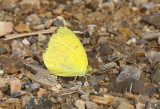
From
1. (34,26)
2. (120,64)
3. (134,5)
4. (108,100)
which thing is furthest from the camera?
(134,5)

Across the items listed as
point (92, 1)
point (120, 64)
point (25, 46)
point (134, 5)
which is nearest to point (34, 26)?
point (25, 46)

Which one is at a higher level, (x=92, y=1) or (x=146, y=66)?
(x=92, y=1)

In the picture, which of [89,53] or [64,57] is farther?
[89,53]

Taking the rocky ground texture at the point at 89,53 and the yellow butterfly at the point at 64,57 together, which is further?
the yellow butterfly at the point at 64,57

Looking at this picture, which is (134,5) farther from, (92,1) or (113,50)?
(113,50)

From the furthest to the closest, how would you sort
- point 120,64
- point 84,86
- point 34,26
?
1. point 34,26
2. point 120,64
3. point 84,86

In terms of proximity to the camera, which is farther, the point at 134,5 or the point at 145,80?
the point at 134,5

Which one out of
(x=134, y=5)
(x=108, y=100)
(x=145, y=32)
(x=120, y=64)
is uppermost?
(x=134, y=5)

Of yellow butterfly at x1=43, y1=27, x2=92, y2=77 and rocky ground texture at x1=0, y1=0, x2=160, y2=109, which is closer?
rocky ground texture at x1=0, y1=0, x2=160, y2=109
